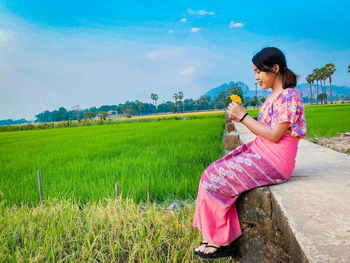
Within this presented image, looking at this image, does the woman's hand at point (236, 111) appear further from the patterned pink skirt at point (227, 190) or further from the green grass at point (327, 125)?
the green grass at point (327, 125)

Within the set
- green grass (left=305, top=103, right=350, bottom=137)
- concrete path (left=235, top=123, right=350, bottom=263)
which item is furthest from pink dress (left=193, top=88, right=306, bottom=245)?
green grass (left=305, top=103, right=350, bottom=137)

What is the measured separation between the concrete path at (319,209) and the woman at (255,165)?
0.11 m

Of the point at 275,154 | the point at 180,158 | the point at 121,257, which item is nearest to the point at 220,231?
the point at 275,154

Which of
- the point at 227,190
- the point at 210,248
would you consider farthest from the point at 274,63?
the point at 210,248

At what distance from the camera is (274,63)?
128 cm

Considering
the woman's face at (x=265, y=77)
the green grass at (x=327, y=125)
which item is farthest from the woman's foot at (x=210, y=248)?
the green grass at (x=327, y=125)

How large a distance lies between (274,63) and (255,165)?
0.55m

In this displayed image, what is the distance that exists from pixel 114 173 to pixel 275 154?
2.30 meters

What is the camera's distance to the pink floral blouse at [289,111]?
1.21 metres

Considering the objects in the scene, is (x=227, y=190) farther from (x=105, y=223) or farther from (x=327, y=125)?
(x=327, y=125)

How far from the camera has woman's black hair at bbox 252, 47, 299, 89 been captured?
1.26 meters

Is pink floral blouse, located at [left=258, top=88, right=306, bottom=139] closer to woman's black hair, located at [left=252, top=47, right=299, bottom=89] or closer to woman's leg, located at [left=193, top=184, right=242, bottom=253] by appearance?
woman's black hair, located at [left=252, top=47, right=299, bottom=89]

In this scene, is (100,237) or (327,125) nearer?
(100,237)

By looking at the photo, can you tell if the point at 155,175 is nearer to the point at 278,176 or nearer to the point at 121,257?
the point at 121,257
